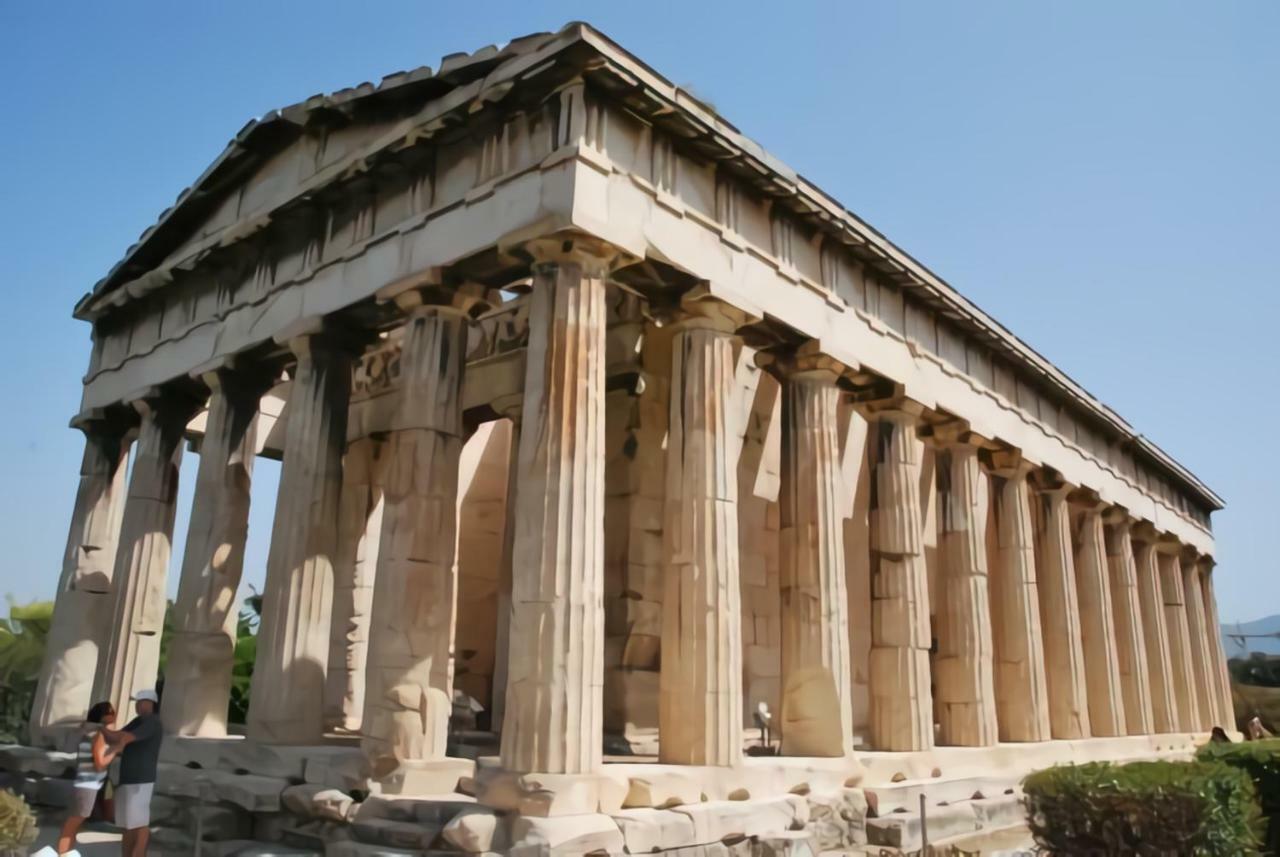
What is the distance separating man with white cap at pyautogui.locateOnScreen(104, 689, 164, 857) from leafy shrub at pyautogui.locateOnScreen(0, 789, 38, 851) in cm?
180

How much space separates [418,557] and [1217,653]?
2878 centimetres

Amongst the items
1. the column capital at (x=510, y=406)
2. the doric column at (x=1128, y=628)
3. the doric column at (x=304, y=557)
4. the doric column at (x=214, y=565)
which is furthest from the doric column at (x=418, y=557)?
the doric column at (x=1128, y=628)

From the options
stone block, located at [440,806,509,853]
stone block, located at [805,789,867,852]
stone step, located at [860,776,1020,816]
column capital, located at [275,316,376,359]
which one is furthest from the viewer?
column capital, located at [275,316,376,359]

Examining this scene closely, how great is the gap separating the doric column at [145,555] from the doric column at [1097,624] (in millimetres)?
18523

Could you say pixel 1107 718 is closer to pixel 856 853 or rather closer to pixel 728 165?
pixel 856 853

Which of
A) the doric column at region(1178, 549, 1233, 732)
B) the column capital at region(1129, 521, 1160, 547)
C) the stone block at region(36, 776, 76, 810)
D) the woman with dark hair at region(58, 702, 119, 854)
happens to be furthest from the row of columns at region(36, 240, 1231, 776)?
the doric column at region(1178, 549, 1233, 732)

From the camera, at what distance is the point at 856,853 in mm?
11773

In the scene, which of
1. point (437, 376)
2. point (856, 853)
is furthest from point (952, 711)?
point (437, 376)

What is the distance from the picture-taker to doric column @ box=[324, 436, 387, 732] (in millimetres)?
16594

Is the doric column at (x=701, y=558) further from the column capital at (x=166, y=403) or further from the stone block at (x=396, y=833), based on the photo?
the column capital at (x=166, y=403)

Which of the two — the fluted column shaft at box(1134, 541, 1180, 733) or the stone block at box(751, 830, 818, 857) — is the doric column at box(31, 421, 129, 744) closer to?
the stone block at box(751, 830, 818, 857)

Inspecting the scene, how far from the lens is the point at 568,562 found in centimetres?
1002

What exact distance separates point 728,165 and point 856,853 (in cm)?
849

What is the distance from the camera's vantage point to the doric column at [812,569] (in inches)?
518
